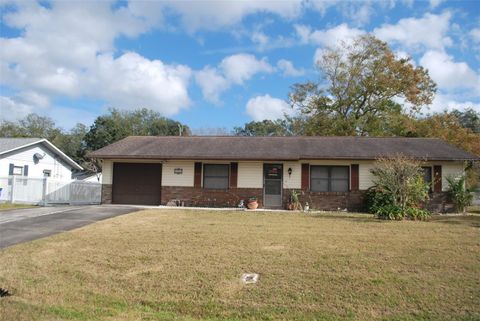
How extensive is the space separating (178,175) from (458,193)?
12.6m

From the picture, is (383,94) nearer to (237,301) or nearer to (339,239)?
(339,239)

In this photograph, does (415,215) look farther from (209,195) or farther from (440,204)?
(209,195)

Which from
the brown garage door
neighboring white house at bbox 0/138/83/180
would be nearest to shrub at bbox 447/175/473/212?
the brown garage door

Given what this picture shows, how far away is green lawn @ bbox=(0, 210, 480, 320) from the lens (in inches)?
220

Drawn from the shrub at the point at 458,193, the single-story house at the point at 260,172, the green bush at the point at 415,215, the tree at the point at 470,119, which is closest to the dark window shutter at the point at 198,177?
the single-story house at the point at 260,172

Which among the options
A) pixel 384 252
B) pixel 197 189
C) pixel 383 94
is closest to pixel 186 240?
pixel 384 252

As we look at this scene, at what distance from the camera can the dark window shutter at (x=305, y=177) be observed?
60.3ft

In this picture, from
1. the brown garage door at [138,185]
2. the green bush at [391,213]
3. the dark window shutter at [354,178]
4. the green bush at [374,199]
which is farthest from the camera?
the brown garage door at [138,185]

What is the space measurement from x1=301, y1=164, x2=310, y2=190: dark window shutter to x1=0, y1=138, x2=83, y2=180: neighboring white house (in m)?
15.6

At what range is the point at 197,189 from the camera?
18.8 m

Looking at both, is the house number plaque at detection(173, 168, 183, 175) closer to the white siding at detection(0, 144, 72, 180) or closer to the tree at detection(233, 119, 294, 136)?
the white siding at detection(0, 144, 72, 180)

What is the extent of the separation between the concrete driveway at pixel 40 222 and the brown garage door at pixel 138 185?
14.1 feet

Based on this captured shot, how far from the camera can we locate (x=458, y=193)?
17.5m

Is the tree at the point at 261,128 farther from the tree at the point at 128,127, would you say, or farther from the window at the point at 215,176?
the window at the point at 215,176
